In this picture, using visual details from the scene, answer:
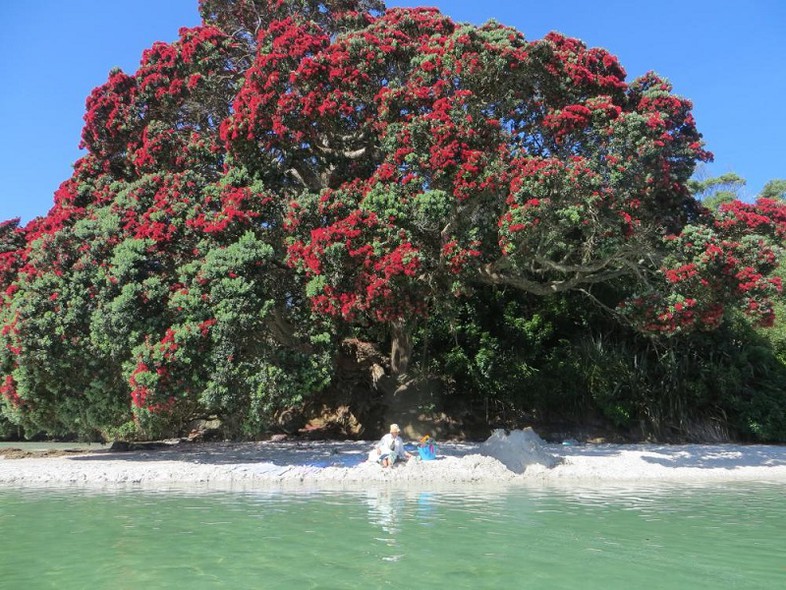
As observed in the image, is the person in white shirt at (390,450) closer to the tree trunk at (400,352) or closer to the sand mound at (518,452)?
the sand mound at (518,452)

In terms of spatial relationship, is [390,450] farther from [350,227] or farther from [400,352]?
[400,352]

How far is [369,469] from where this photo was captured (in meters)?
13.8

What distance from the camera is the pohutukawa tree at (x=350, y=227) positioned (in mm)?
14094

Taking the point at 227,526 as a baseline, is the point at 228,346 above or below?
above

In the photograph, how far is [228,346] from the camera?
1383cm

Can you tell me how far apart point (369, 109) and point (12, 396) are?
11.4m

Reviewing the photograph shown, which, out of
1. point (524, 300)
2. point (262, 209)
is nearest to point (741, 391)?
point (524, 300)

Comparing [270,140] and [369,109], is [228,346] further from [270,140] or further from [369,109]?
[369,109]

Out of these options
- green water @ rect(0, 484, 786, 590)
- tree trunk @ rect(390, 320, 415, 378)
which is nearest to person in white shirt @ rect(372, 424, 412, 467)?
green water @ rect(0, 484, 786, 590)

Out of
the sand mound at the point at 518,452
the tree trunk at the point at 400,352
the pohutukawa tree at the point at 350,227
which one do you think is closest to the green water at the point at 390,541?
the sand mound at the point at 518,452

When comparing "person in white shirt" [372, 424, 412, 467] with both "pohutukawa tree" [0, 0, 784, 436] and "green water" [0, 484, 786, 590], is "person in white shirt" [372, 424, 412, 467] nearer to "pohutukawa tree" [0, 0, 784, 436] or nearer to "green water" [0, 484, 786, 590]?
"pohutukawa tree" [0, 0, 784, 436]

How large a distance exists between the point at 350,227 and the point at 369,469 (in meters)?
5.45

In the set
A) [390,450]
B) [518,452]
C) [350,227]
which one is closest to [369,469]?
[390,450]

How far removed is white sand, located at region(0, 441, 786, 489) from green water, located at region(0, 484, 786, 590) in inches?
73.8
